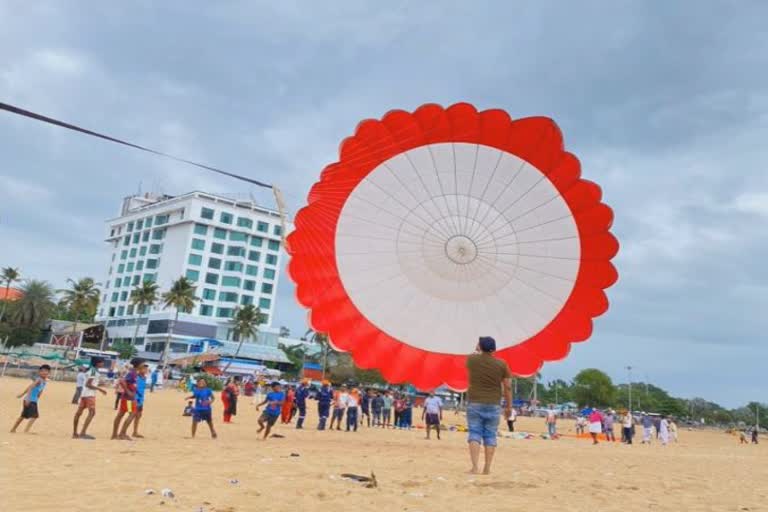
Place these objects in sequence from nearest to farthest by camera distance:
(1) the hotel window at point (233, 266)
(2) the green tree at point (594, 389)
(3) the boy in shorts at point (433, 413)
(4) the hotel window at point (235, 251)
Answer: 1. (3) the boy in shorts at point (433, 413)
2. (1) the hotel window at point (233, 266)
3. (4) the hotel window at point (235, 251)
4. (2) the green tree at point (594, 389)

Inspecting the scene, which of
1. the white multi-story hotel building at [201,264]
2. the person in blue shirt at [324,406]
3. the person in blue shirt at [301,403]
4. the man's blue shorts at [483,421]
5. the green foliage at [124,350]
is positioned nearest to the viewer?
the man's blue shorts at [483,421]

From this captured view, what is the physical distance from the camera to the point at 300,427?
20.7 metres

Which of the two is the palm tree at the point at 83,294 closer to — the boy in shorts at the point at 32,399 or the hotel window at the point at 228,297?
the hotel window at the point at 228,297

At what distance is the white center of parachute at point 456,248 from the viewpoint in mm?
13633

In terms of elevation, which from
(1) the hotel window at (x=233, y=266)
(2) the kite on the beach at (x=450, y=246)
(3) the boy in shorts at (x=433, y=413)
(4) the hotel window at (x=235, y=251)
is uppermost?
(4) the hotel window at (x=235, y=251)

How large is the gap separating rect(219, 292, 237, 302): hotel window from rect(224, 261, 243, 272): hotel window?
381cm

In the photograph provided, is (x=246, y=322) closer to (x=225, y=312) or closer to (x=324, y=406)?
(x=225, y=312)

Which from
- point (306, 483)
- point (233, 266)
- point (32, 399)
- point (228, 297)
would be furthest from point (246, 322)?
point (306, 483)

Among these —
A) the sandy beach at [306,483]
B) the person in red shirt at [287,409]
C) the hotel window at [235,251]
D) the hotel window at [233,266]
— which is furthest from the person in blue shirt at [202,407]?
the hotel window at [235,251]

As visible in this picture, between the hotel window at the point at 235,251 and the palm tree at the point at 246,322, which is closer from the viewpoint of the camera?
the palm tree at the point at 246,322

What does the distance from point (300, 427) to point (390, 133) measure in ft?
37.7

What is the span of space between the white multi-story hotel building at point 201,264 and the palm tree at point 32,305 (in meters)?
16.5

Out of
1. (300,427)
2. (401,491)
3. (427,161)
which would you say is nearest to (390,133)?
(427,161)

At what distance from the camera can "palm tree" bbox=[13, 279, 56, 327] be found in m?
69.8
